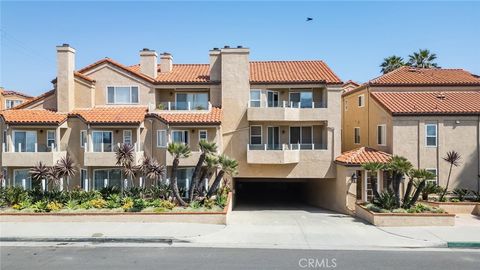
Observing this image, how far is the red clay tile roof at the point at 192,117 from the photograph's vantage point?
27.0 meters

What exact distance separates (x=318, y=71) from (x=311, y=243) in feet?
54.6

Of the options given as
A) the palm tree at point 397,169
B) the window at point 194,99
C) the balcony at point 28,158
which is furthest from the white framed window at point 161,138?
the palm tree at point 397,169

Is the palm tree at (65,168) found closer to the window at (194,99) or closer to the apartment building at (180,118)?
the apartment building at (180,118)

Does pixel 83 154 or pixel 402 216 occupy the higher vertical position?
pixel 83 154

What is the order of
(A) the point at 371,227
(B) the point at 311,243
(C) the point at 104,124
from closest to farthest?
(B) the point at 311,243 < (A) the point at 371,227 < (C) the point at 104,124

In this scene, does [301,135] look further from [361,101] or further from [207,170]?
[207,170]

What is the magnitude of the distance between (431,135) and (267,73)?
12106 millimetres

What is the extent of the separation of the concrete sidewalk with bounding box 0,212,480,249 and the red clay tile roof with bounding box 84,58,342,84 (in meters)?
10.9

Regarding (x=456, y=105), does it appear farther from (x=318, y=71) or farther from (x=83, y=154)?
(x=83, y=154)

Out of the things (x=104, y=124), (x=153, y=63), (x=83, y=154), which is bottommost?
(x=83, y=154)

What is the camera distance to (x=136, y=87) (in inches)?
1161

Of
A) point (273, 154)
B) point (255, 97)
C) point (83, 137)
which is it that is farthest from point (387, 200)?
point (83, 137)

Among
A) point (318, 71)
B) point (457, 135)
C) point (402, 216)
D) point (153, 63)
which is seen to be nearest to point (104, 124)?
point (153, 63)
